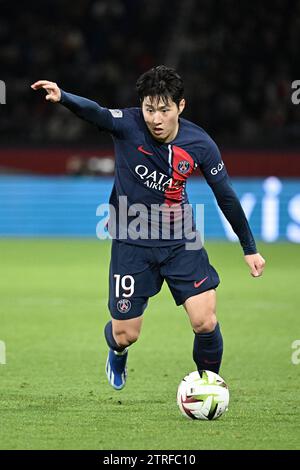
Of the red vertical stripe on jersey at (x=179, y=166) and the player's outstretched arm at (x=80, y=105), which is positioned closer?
the player's outstretched arm at (x=80, y=105)

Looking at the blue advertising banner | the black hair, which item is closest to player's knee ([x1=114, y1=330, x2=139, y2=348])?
the black hair

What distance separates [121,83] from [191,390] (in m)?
14.0

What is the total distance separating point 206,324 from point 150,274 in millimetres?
463

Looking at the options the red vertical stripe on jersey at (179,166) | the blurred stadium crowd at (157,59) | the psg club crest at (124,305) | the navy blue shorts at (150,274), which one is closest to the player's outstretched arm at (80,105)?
the red vertical stripe on jersey at (179,166)

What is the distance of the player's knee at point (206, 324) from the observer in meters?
6.07

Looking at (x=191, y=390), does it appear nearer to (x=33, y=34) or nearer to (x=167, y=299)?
(x=167, y=299)

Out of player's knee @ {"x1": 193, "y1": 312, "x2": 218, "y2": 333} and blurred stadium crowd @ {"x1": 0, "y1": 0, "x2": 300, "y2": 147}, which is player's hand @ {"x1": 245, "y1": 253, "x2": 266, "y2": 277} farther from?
blurred stadium crowd @ {"x1": 0, "y1": 0, "x2": 300, "y2": 147}

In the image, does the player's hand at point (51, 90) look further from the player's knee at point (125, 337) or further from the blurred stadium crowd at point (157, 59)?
the blurred stadium crowd at point (157, 59)

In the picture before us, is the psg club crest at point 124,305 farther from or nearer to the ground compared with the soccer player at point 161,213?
nearer to the ground

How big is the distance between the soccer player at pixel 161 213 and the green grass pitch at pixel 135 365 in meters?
0.56

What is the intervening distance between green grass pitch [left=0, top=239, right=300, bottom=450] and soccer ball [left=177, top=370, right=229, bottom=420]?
61mm

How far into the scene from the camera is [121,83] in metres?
19.3

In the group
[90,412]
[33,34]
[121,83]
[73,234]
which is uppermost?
[33,34]

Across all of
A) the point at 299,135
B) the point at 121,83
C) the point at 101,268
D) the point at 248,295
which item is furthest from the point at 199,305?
the point at 121,83
